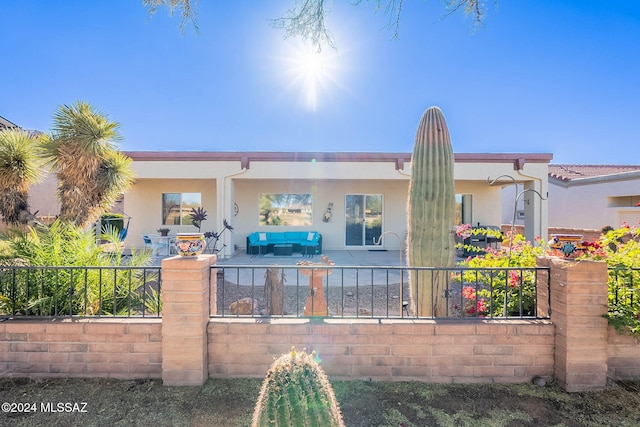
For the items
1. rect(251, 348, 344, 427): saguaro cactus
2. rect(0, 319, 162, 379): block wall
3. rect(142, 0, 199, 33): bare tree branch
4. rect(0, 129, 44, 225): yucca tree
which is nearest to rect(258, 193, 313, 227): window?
rect(0, 129, 44, 225): yucca tree

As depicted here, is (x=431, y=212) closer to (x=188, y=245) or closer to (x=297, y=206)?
(x=188, y=245)

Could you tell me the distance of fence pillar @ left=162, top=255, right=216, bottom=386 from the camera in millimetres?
2594

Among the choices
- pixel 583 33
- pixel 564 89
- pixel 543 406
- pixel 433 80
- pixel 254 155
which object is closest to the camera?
pixel 543 406

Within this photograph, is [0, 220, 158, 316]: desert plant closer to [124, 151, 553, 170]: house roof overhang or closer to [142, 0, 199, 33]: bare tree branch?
[142, 0, 199, 33]: bare tree branch

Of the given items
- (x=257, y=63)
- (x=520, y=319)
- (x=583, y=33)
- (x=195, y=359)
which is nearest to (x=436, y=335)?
(x=520, y=319)

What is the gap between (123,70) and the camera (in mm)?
7723

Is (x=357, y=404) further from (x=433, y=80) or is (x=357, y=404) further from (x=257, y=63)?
(x=433, y=80)

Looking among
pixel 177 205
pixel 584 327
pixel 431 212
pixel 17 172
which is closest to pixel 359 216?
pixel 177 205

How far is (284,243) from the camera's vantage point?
10539mm

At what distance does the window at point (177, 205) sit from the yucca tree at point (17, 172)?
6.34m

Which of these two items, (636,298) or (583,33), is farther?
(583,33)

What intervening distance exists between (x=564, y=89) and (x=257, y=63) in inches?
327

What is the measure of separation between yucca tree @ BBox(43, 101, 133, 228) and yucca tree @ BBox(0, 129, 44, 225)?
25 centimetres

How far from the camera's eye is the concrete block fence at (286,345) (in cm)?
260
